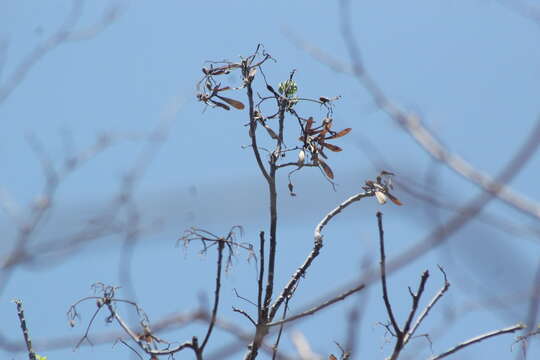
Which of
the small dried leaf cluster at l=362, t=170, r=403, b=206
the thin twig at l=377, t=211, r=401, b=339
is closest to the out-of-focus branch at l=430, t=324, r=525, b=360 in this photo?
the thin twig at l=377, t=211, r=401, b=339

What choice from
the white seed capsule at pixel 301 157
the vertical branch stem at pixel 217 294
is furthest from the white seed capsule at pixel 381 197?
the vertical branch stem at pixel 217 294

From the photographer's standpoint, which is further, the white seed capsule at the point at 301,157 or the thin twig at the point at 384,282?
the white seed capsule at the point at 301,157

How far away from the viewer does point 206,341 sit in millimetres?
1057

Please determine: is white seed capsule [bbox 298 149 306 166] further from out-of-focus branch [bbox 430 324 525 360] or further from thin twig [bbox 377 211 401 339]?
out-of-focus branch [bbox 430 324 525 360]

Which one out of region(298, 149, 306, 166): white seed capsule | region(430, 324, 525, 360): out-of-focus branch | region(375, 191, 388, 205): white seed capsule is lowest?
region(430, 324, 525, 360): out-of-focus branch

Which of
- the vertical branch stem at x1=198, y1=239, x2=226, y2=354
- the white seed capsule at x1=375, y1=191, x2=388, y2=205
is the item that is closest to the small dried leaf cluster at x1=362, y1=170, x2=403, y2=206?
the white seed capsule at x1=375, y1=191, x2=388, y2=205

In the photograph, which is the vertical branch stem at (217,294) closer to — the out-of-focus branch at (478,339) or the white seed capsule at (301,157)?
the white seed capsule at (301,157)

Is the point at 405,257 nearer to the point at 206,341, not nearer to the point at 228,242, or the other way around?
the point at 228,242

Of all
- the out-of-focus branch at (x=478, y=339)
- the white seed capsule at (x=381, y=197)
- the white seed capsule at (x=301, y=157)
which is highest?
the white seed capsule at (x=301, y=157)

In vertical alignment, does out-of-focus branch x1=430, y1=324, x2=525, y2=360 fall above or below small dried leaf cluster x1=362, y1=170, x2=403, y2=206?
below

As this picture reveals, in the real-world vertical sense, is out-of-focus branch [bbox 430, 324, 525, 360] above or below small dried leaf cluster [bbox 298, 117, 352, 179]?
below

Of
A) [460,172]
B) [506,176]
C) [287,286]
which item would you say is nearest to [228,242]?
[287,286]

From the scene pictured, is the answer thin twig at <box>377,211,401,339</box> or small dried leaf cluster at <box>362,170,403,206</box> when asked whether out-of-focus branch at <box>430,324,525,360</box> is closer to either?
thin twig at <box>377,211,401,339</box>

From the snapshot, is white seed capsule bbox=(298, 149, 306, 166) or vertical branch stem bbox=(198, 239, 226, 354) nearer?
vertical branch stem bbox=(198, 239, 226, 354)
